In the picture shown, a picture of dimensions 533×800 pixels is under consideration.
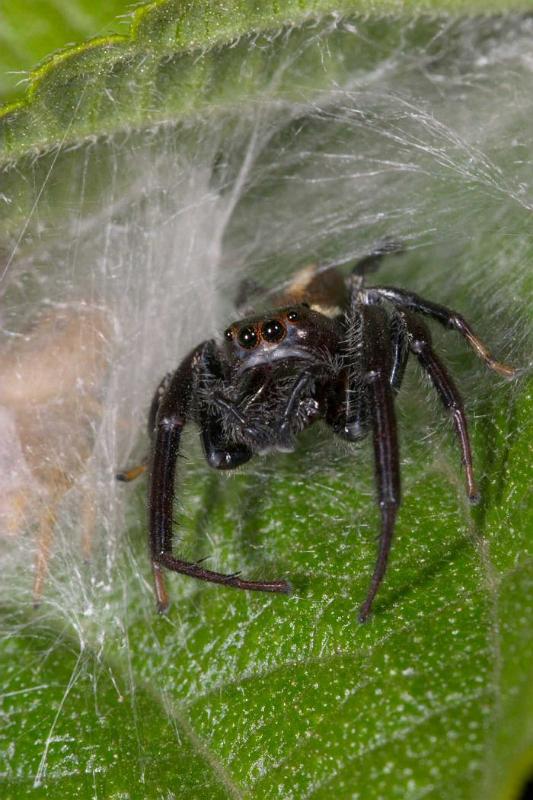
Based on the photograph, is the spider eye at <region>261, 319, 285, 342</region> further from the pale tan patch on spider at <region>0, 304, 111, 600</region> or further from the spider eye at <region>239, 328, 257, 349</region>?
the pale tan patch on spider at <region>0, 304, 111, 600</region>

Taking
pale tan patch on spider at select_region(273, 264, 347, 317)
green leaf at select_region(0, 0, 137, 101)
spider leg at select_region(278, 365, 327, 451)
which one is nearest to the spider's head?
spider leg at select_region(278, 365, 327, 451)

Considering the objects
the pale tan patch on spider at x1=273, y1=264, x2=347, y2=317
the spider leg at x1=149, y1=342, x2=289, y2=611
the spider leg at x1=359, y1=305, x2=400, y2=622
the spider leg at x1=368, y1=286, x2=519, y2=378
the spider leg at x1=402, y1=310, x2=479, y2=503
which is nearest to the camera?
the spider leg at x1=359, y1=305, x2=400, y2=622

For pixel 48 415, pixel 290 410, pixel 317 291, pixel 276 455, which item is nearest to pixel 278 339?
pixel 290 410

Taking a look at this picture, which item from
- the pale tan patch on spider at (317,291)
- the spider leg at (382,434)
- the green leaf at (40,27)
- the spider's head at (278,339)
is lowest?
the spider leg at (382,434)

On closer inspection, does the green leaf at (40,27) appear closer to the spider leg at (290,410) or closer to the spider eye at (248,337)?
the spider eye at (248,337)

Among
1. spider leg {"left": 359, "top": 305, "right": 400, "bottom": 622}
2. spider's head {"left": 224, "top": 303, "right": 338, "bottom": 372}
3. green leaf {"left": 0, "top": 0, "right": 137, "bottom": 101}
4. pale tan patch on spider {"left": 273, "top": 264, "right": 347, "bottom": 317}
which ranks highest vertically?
green leaf {"left": 0, "top": 0, "right": 137, "bottom": 101}

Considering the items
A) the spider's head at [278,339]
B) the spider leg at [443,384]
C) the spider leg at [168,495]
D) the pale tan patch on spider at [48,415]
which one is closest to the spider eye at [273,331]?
the spider's head at [278,339]

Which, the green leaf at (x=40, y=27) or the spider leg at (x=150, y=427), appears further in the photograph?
the green leaf at (x=40, y=27)
